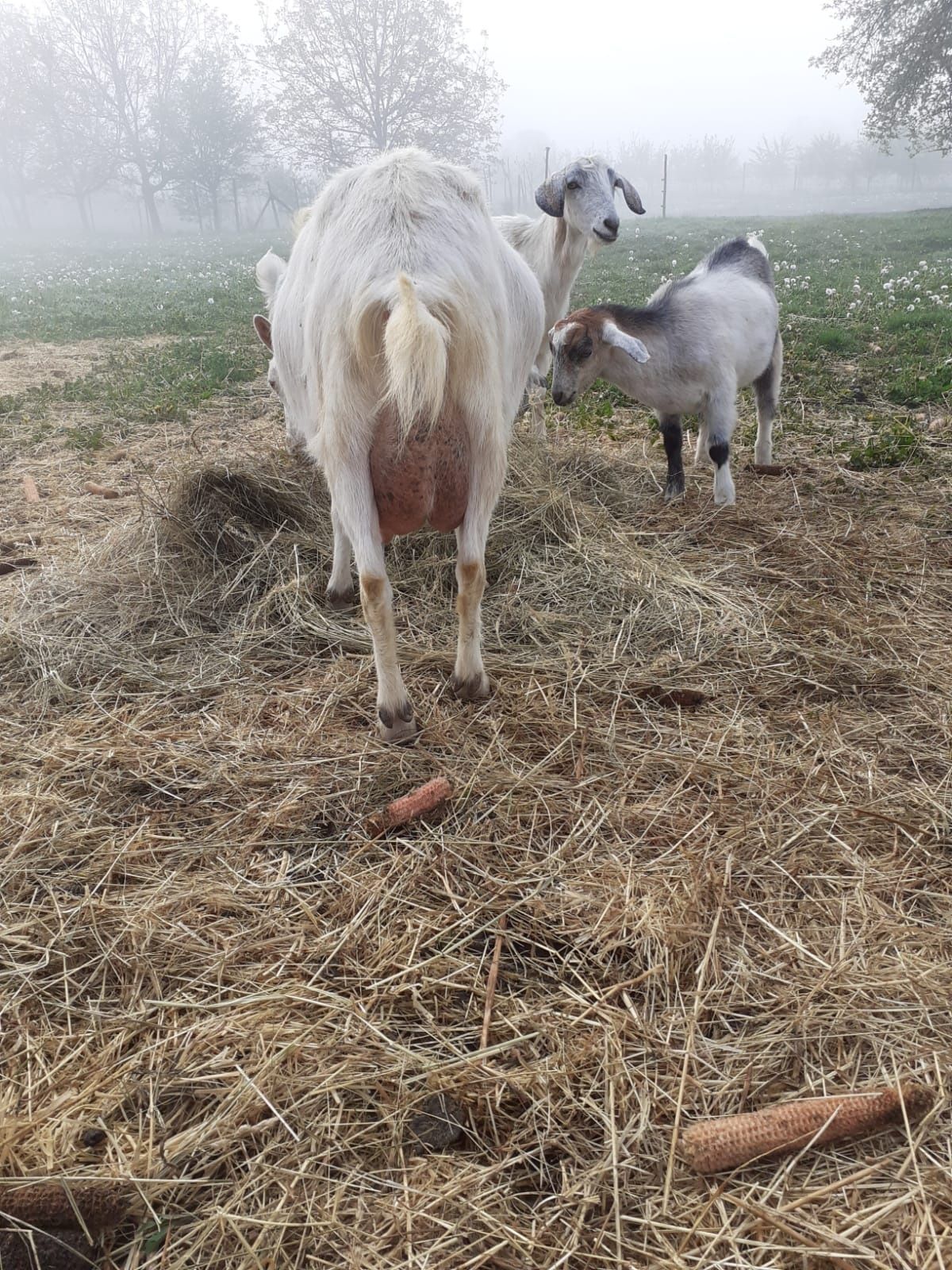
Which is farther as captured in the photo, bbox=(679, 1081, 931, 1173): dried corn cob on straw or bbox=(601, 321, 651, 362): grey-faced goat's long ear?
bbox=(601, 321, 651, 362): grey-faced goat's long ear

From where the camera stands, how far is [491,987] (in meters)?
1.84

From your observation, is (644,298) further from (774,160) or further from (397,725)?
(774,160)

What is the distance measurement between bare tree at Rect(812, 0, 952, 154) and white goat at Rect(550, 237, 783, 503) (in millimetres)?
26311

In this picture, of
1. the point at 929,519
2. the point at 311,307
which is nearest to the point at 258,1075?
the point at 311,307

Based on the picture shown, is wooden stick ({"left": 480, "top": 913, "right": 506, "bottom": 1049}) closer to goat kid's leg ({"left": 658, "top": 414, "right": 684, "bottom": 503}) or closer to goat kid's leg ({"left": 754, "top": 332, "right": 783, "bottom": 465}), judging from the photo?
goat kid's leg ({"left": 658, "top": 414, "right": 684, "bottom": 503})

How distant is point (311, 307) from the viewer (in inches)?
98.7

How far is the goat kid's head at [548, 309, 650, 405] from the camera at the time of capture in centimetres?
467

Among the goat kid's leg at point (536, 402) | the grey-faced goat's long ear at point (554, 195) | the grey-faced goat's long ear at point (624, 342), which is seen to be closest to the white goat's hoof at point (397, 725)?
the grey-faced goat's long ear at point (624, 342)

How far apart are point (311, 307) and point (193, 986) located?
201 centimetres

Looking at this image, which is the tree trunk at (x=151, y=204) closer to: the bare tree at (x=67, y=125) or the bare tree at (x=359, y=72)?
the bare tree at (x=67, y=125)

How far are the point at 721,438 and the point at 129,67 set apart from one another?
209 feet

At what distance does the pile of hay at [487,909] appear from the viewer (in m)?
1.44

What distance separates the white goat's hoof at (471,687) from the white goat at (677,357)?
2.48 metres

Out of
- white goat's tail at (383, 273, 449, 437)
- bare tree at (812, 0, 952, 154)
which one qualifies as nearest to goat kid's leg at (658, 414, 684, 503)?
white goat's tail at (383, 273, 449, 437)
